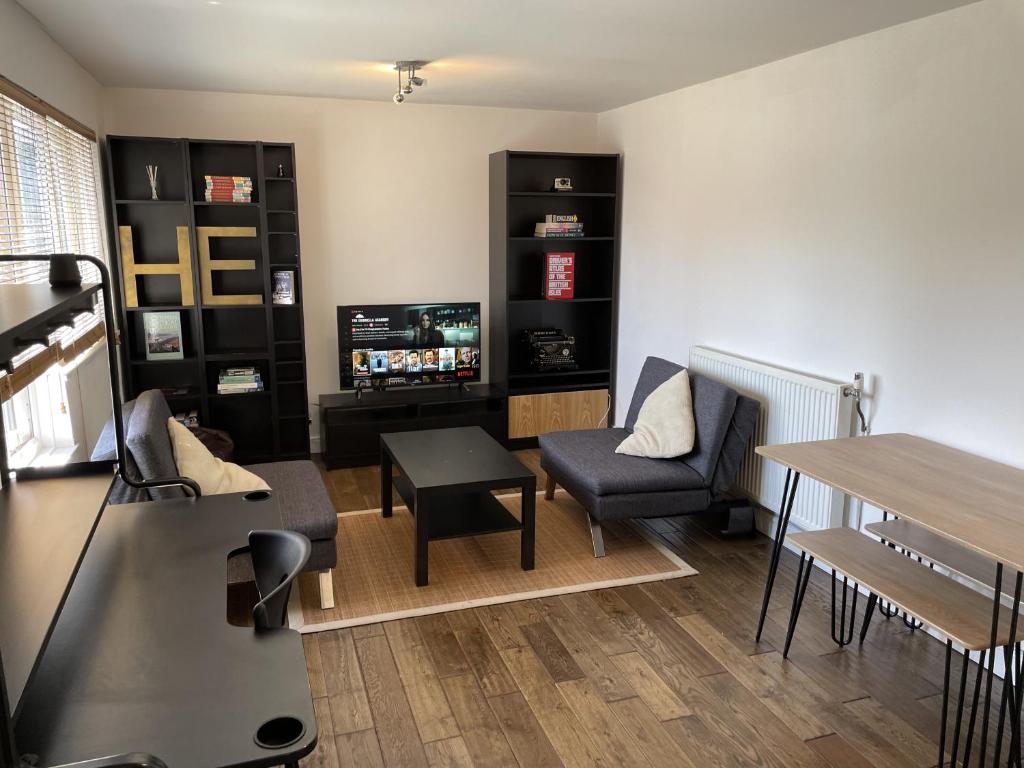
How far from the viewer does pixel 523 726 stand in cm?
258

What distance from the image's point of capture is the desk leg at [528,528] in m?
3.61

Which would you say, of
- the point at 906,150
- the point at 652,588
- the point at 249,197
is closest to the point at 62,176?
the point at 249,197

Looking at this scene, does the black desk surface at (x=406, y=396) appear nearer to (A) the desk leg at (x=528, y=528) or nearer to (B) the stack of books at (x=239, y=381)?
(B) the stack of books at (x=239, y=381)

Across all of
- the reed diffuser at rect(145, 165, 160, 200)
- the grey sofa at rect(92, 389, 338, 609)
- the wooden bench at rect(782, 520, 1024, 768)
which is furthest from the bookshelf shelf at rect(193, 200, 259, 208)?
the wooden bench at rect(782, 520, 1024, 768)

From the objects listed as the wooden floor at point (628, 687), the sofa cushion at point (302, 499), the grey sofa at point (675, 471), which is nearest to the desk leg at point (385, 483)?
the sofa cushion at point (302, 499)

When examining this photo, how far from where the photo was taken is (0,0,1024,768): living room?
1.93 meters

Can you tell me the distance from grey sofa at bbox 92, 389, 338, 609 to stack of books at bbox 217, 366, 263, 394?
1.43 meters

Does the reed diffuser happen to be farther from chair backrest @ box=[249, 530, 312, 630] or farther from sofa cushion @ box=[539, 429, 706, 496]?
chair backrest @ box=[249, 530, 312, 630]

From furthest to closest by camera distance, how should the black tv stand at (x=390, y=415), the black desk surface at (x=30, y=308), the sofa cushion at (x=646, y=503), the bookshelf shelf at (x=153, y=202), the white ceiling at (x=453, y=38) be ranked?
the black tv stand at (x=390, y=415) < the bookshelf shelf at (x=153, y=202) < the sofa cushion at (x=646, y=503) < the white ceiling at (x=453, y=38) < the black desk surface at (x=30, y=308)

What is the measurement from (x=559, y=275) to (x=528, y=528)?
2385 mm

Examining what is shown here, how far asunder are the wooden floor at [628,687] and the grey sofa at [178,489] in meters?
0.33

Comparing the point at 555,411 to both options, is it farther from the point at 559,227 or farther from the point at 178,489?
the point at 178,489

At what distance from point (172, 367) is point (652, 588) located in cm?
338

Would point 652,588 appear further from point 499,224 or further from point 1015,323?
point 499,224
